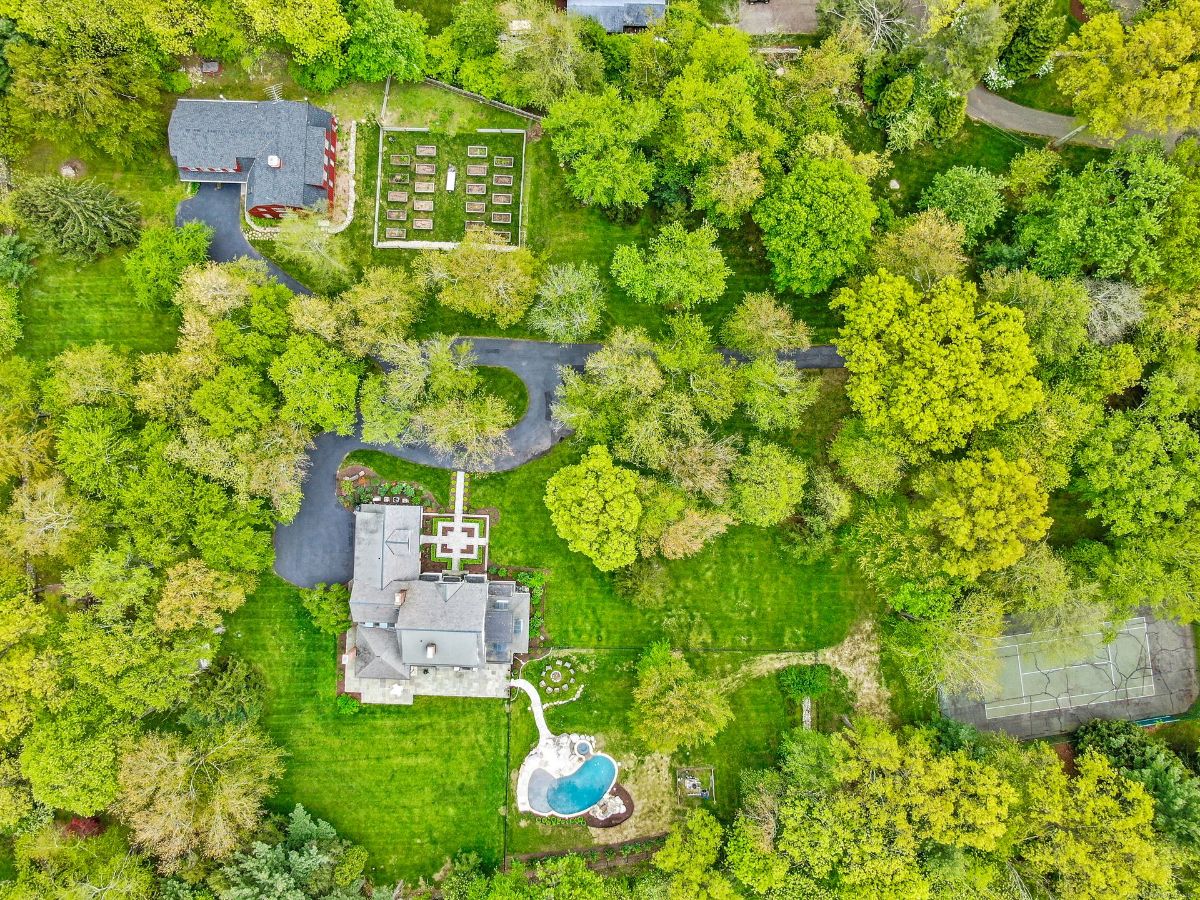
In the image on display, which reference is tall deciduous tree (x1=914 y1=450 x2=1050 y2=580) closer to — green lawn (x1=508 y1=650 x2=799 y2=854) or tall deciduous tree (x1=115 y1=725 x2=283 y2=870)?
green lawn (x1=508 y1=650 x2=799 y2=854)

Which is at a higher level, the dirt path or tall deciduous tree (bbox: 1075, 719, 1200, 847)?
the dirt path

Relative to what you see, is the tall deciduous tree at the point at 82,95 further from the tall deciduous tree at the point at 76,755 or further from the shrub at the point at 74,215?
the tall deciduous tree at the point at 76,755

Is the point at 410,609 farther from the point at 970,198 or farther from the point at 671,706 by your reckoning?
the point at 970,198

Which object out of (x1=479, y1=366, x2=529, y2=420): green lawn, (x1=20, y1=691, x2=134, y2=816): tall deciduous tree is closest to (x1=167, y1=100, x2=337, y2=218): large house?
(x1=479, y1=366, x2=529, y2=420): green lawn

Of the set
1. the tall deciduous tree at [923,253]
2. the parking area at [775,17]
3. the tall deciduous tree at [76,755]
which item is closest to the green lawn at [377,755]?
the tall deciduous tree at [76,755]

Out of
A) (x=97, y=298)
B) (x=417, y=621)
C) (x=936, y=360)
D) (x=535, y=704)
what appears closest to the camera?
(x=936, y=360)

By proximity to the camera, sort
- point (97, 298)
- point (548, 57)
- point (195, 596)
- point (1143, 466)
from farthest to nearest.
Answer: point (97, 298), point (548, 57), point (195, 596), point (1143, 466)

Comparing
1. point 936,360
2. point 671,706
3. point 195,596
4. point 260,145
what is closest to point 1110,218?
point 936,360
